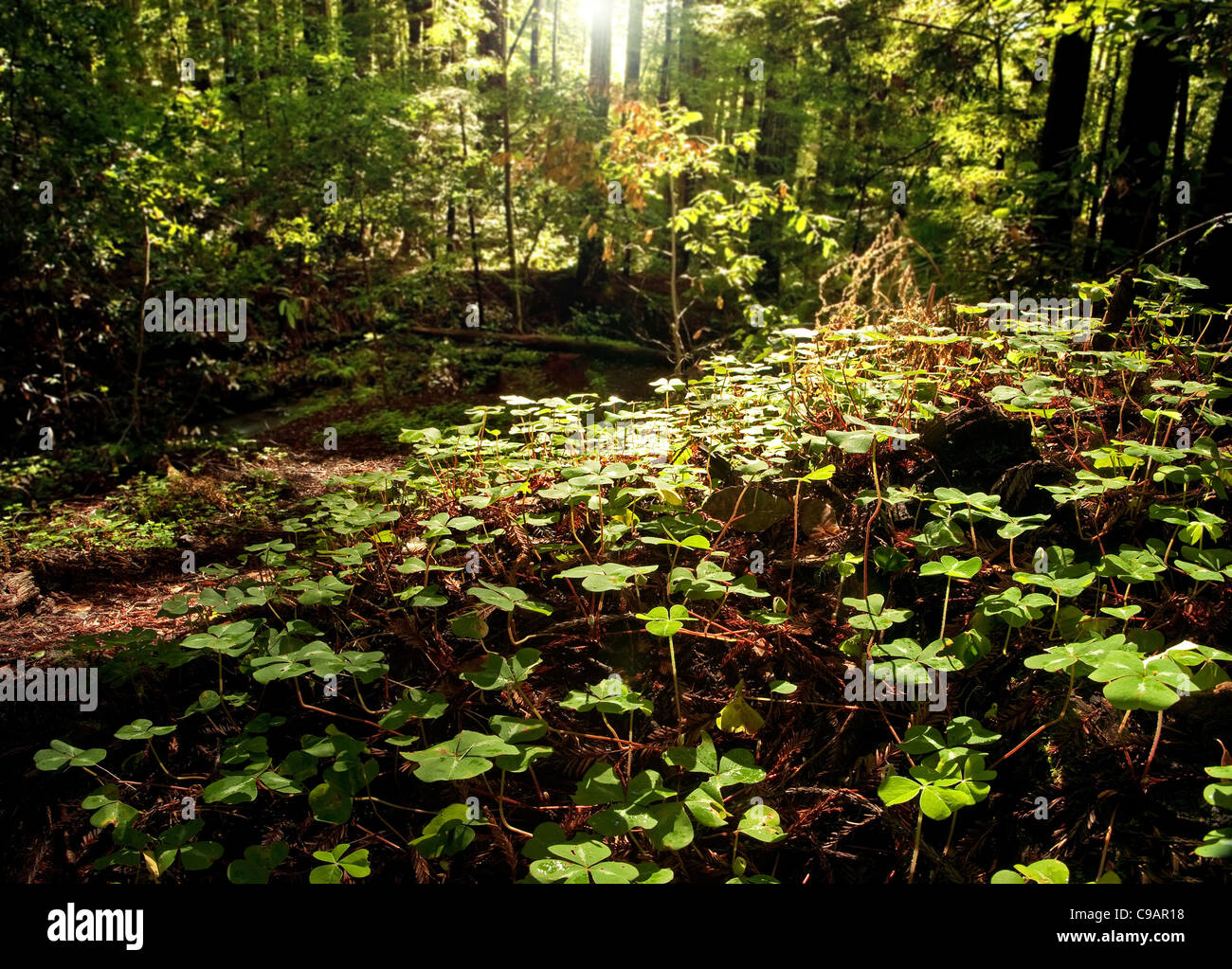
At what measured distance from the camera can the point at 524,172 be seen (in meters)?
12.0

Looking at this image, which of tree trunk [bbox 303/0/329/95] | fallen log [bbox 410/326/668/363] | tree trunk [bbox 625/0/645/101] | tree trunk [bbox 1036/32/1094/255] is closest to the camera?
tree trunk [bbox 1036/32/1094/255]

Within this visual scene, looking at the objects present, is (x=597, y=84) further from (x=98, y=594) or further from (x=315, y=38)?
(x=98, y=594)

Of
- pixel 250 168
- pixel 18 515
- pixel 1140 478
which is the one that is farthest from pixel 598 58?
pixel 1140 478

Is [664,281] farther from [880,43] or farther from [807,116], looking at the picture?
[880,43]

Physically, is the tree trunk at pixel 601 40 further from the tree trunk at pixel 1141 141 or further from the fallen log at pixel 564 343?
the tree trunk at pixel 1141 141

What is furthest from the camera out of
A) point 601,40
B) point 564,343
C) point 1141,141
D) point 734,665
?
point 601,40

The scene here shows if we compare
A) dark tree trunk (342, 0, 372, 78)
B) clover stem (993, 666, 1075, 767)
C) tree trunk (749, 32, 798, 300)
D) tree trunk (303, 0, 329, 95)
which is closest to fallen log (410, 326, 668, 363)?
tree trunk (749, 32, 798, 300)

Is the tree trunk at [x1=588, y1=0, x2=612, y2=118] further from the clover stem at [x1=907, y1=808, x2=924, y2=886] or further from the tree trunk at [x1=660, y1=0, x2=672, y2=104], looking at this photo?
the clover stem at [x1=907, y1=808, x2=924, y2=886]

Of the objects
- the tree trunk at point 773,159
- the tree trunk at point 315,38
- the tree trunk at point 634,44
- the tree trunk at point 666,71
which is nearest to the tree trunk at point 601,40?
the tree trunk at point 634,44

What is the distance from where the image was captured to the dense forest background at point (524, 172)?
6.35 meters

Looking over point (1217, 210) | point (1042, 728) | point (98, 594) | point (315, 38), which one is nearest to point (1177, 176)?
point (1217, 210)

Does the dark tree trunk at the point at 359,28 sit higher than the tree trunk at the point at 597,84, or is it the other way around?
the dark tree trunk at the point at 359,28

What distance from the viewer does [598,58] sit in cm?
1245

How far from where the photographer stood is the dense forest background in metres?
6.35
